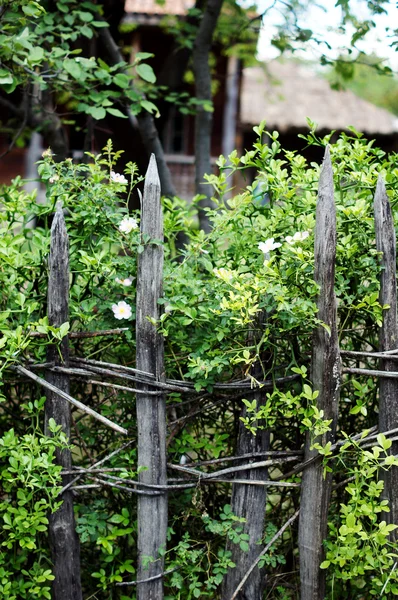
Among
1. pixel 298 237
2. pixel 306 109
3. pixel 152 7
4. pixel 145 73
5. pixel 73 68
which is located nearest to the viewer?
pixel 298 237

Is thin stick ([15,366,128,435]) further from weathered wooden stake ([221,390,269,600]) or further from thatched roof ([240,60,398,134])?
thatched roof ([240,60,398,134])

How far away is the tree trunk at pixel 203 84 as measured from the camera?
4320mm

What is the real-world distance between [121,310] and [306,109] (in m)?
12.6

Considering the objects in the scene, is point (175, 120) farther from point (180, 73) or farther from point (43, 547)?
point (43, 547)

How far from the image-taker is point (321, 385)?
2.27 metres

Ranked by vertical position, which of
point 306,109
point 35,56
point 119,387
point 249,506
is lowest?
point 249,506

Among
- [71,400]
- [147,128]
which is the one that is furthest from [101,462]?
[147,128]

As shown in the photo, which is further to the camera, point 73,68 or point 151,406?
point 73,68

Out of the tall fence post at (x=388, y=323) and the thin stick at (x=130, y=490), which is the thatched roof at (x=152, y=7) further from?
the thin stick at (x=130, y=490)

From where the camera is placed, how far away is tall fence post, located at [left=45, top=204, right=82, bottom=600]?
2.32 m

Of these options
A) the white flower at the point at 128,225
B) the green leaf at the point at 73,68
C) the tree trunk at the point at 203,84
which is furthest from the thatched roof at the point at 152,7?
the white flower at the point at 128,225

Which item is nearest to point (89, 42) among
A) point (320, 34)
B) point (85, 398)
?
point (320, 34)

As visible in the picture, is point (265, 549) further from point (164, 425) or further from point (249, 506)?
Result: point (164, 425)

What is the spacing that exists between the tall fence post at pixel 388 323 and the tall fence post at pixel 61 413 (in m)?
1.12
